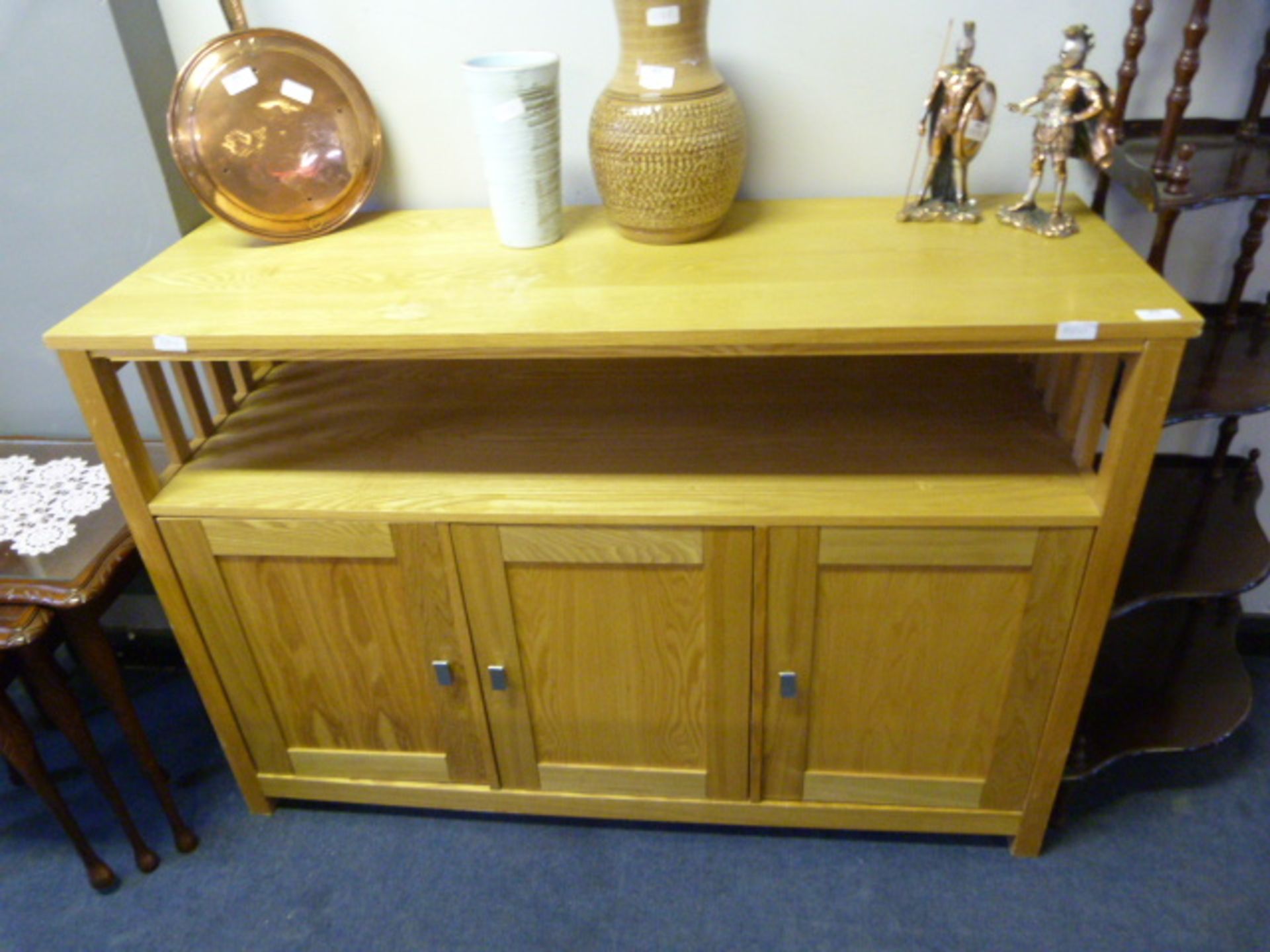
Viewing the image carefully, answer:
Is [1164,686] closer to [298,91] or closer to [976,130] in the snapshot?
[976,130]

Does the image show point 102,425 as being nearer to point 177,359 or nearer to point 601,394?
point 177,359

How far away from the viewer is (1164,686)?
1499mm

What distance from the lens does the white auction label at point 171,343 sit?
3.54 ft

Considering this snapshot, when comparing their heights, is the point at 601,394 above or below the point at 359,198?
below

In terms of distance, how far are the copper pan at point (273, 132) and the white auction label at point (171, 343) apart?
0.98ft

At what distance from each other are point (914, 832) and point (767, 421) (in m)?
0.72

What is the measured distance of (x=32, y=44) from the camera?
1.30 meters

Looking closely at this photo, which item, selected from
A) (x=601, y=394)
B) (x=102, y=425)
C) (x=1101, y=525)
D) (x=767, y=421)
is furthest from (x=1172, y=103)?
(x=102, y=425)

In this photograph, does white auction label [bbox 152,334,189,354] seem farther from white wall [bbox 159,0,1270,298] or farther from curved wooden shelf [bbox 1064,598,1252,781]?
curved wooden shelf [bbox 1064,598,1252,781]

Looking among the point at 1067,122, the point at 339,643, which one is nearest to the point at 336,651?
the point at 339,643

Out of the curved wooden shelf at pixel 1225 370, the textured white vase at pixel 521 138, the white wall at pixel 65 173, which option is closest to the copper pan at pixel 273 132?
the white wall at pixel 65 173

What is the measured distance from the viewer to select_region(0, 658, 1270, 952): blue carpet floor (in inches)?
54.6

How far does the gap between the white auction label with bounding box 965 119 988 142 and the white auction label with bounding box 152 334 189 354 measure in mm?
985

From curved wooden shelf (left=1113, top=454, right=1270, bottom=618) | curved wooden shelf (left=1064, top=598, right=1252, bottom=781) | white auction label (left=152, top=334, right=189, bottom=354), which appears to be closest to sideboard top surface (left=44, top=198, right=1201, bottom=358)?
white auction label (left=152, top=334, right=189, bottom=354)
